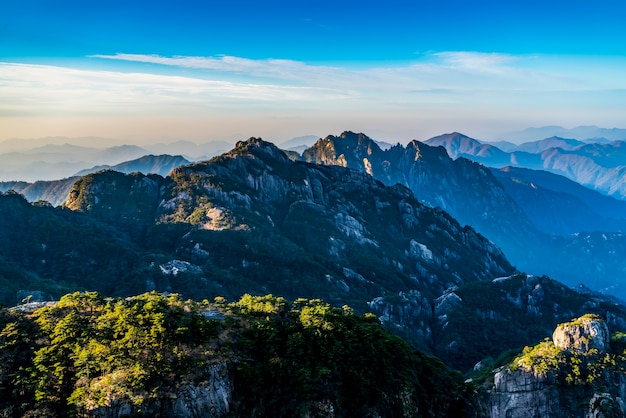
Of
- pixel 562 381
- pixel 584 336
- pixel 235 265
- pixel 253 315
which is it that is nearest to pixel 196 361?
pixel 253 315

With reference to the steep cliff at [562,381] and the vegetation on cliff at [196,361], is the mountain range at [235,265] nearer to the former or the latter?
the steep cliff at [562,381]

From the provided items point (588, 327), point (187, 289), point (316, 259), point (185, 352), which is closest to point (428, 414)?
point (185, 352)

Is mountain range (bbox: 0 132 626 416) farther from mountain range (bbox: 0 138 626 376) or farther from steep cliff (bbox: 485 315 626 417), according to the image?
mountain range (bbox: 0 138 626 376)

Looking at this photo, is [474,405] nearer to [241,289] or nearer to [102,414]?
[102,414]

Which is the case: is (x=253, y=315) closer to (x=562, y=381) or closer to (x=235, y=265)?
(x=562, y=381)

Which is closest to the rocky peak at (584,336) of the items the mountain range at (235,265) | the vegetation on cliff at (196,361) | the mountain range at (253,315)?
the mountain range at (253,315)

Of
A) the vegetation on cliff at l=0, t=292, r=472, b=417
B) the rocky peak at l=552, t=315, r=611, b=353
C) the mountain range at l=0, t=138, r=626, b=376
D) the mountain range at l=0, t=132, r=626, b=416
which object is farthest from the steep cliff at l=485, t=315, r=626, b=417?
the mountain range at l=0, t=138, r=626, b=376

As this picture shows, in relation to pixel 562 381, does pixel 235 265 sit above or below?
below

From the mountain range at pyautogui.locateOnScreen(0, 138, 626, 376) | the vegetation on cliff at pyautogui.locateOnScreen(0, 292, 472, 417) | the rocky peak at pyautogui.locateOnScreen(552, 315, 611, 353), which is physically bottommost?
the mountain range at pyautogui.locateOnScreen(0, 138, 626, 376)

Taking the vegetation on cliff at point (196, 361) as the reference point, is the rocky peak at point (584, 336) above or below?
below
